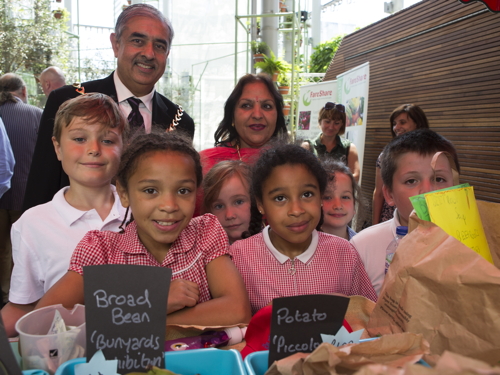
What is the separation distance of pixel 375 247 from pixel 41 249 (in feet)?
4.04

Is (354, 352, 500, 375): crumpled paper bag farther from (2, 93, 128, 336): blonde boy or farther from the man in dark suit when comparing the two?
the man in dark suit

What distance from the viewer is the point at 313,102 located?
251 inches

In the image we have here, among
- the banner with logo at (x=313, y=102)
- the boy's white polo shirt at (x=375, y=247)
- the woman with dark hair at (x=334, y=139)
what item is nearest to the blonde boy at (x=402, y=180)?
the boy's white polo shirt at (x=375, y=247)

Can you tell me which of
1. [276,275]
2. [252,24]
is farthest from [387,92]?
[276,275]

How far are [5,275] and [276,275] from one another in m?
2.97

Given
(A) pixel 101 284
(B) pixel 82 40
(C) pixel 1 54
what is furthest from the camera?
(B) pixel 82 40

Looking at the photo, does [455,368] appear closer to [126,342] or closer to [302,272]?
[126,342]

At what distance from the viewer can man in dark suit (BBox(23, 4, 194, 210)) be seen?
6.40ft

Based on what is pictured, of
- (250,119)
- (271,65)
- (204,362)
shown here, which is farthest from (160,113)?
(271,65)

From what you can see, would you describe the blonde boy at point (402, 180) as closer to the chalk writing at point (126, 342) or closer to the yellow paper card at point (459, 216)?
the yellow paper card at point (459, 216)

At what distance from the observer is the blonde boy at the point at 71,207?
1403 mm

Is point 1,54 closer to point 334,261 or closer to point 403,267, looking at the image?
point 334,261

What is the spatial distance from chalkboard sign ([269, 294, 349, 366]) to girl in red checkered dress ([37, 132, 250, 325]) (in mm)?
460

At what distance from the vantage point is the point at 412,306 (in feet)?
2.49
